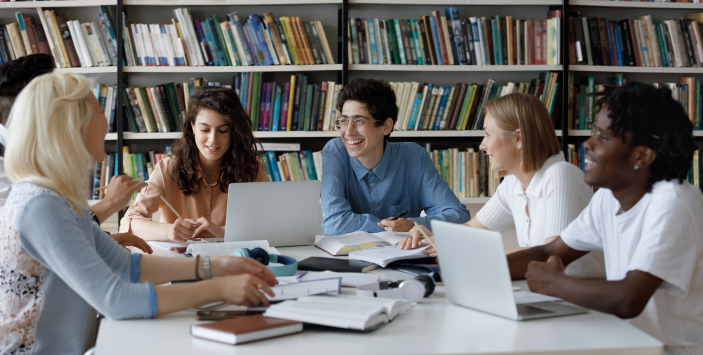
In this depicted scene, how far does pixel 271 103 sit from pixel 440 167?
1.03 meters

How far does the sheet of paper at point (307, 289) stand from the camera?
1.21 m

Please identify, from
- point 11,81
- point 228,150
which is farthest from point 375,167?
point 11,81

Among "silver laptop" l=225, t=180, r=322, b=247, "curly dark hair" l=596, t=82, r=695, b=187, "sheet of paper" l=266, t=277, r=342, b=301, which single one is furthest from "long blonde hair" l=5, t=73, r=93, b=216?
"curly dark hair" l=596, t=82, r=695, b=187

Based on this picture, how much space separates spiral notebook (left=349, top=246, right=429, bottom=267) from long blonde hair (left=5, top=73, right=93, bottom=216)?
784 millimetres

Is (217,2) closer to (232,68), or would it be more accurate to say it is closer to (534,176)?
(232,68)

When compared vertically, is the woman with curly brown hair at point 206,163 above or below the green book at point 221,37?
below

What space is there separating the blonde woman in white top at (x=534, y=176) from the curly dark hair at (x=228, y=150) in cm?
89

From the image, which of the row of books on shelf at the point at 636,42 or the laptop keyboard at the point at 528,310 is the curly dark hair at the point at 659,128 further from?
the row of books on shelf at the point at 636,42

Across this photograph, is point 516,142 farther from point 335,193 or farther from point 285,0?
point 285,0

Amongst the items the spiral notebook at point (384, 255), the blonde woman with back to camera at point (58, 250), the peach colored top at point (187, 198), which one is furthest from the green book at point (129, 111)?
the blonde woman with back to camera at point (58, 250)

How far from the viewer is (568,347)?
3.16 feet

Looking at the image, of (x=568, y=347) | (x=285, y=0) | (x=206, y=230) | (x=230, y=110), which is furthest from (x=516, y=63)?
(x=568, y=347)

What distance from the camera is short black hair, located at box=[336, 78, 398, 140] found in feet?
8.20

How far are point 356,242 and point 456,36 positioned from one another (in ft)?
6.07
